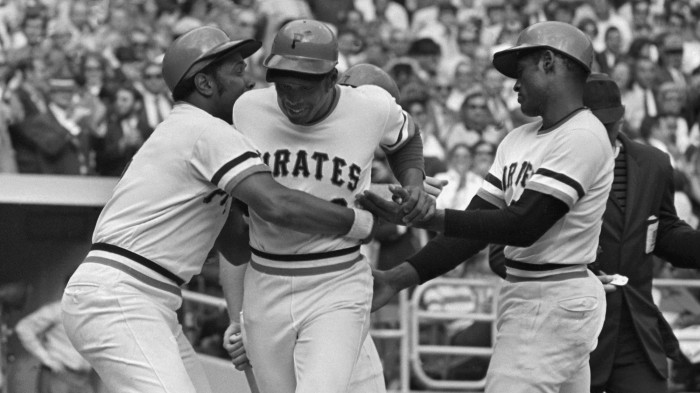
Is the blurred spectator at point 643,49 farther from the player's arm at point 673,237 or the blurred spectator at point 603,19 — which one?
the player's arm at point 673,237

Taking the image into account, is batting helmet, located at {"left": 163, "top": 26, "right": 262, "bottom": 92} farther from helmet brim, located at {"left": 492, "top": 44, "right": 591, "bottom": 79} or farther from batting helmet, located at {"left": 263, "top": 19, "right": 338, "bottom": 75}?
helmet brim, located at {"left": 492, "top": 44, "right": 591, "bottom": 79}

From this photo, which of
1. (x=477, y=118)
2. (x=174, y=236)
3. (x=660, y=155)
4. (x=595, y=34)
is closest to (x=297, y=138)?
(x=174, y=236)

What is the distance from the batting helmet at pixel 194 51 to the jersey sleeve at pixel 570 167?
139 centimetres

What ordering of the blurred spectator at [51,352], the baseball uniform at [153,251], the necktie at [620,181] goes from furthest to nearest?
1. the blurred spectator at [51,352]
2. the necktie at [620,181]
3. the baseball uniform at [153,251]

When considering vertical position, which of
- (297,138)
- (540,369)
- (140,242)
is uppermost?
(297,138)

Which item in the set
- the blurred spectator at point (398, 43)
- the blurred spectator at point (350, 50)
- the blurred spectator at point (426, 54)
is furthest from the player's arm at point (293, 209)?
the blurred spectator at point (398, 43)

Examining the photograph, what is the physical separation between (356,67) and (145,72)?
590cm

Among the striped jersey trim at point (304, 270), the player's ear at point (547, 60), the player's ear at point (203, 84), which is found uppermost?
the player's ear at point (547, 60)

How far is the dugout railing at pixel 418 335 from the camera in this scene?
9594 millimetres

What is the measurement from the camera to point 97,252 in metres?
5.72

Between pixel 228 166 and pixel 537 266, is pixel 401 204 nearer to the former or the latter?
pixel 537 266

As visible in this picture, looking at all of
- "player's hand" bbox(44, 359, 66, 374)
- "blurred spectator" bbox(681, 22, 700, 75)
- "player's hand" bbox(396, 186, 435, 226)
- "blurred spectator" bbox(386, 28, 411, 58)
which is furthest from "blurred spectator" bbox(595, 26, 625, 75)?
"player's hand" bbox(396, 186, 435, 226)

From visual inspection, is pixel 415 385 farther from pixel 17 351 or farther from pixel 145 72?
pixel 145 72

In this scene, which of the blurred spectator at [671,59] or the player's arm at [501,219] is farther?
the blurred spectator at [671,59]
